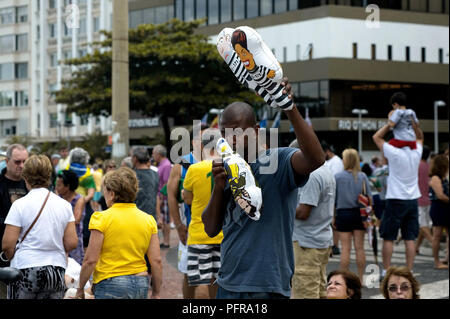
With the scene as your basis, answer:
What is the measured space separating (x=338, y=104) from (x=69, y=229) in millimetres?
42958

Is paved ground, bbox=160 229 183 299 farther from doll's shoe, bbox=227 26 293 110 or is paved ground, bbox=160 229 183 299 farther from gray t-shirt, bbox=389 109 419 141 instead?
doll's shoe, bbox=227 26 293 110

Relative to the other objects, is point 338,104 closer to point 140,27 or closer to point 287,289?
point 140,27

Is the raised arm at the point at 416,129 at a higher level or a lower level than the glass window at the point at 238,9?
lower

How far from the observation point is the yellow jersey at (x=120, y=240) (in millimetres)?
4992

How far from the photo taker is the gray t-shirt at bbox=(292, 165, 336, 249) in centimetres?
645

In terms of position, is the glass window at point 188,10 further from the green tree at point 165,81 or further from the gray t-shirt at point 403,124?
the gray t-shirt at point 403,124

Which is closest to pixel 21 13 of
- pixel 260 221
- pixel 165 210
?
pixel 165 210

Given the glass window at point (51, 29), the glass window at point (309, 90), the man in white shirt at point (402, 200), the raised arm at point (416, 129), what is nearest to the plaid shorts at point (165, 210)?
the man in white shirt at point (402, 200)

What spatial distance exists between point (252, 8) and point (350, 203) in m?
40.4

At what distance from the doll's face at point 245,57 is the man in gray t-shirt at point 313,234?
12.0 ft

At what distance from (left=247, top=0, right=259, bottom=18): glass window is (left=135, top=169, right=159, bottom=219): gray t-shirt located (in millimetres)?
40070

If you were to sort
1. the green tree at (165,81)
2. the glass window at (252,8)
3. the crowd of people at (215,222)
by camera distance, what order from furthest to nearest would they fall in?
the glass window at (252,8) → the green tree at (165,81) → the crowd of people at (215,222)
